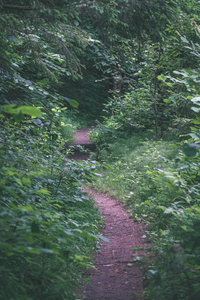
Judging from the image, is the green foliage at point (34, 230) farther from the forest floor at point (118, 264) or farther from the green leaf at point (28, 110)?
the forest floor at point (118, 264)

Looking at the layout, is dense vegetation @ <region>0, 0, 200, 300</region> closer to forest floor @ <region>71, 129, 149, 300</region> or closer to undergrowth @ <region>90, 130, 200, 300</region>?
undergrowth @ <region>90, 130, 200, 300</region>

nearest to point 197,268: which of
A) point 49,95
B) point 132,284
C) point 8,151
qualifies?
point 132,284

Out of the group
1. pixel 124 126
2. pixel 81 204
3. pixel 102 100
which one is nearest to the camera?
pixel 81 204

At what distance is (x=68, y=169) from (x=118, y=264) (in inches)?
68.1

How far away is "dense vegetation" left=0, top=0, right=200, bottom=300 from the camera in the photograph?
254 centimetres

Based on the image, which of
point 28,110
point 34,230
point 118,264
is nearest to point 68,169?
point 118,264

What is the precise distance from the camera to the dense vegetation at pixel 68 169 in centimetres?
254

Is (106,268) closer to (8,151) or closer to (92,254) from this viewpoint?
(92,254)

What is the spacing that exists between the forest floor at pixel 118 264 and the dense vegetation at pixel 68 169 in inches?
8.2

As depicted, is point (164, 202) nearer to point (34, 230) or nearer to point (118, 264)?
point (118, 264)

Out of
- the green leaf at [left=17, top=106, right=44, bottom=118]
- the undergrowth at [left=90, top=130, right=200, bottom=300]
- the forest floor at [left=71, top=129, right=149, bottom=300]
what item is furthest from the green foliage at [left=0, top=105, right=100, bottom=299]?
the undergrowth at [left=90, top=130, right=200, bottom=300]

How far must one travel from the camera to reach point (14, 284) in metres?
2.12

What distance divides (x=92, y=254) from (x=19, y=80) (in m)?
2.77

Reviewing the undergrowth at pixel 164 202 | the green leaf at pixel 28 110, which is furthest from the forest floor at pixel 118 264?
the green leaf at pixel 28 110
